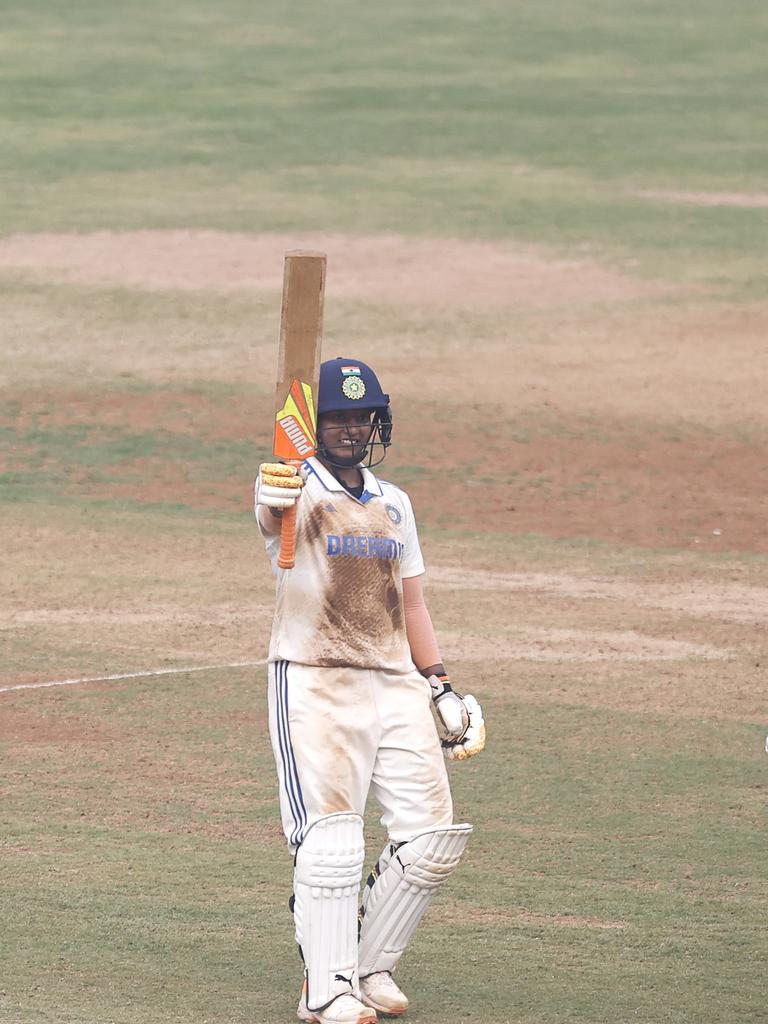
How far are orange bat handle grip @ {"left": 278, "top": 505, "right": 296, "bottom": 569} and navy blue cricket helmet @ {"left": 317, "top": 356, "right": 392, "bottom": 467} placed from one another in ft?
1.25

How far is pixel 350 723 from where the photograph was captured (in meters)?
6.49

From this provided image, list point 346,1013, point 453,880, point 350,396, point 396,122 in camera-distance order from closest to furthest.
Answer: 1. point 346,1013
2. point 350,396
3. point 453,880
4. point 396,122

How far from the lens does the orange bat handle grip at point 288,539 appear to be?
6.40 metres

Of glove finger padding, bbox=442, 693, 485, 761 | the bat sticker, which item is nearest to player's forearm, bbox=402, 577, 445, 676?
glove finger padding, bbox=442, 693, 485, 761

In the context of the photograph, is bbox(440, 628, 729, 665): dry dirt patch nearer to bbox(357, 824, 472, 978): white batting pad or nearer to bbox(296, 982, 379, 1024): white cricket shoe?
bbox(357, 824, 472, 978): white batting pad

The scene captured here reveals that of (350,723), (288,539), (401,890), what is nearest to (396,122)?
(288,539)

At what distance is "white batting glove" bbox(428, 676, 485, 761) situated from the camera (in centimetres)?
675

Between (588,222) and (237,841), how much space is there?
1791cm

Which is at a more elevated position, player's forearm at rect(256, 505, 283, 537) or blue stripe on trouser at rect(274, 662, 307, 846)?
player's forearm at rect(256, 505, 283, 537)

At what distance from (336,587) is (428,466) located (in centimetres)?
1069

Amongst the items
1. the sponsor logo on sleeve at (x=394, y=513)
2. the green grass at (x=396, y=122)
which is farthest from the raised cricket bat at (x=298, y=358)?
the green grass at (x=396, y=122)

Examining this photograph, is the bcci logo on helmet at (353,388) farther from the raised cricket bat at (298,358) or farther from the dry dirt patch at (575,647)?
the dry dirt patch at (575,647)

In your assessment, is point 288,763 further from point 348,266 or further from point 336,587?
point 348,266

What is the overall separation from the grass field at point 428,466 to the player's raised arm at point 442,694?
2.91ft
